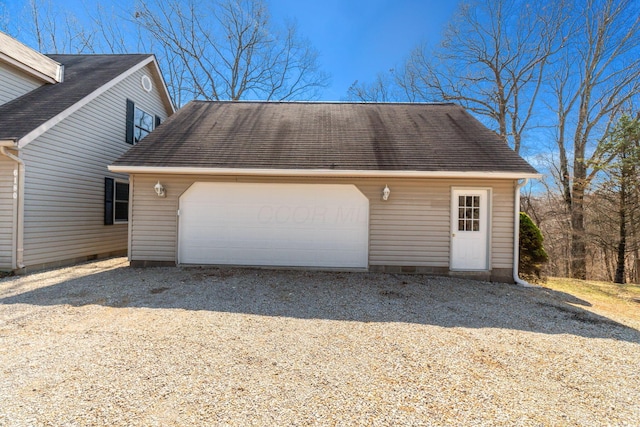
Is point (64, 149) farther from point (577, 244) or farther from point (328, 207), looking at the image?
point (577, 244)

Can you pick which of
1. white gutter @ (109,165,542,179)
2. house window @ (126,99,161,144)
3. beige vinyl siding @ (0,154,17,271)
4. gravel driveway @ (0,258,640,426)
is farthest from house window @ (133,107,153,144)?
gravel driveway @ (0,258,640,426)

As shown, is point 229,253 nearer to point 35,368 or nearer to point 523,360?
point 35,368

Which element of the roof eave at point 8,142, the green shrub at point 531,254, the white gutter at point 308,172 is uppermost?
the roof eave at point 8,142

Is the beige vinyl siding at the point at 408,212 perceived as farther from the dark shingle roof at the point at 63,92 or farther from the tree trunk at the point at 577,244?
the tree trunk at the point at 577,244

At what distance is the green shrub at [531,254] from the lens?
7.41 m

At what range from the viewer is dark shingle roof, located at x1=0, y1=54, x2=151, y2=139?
647 centimetres

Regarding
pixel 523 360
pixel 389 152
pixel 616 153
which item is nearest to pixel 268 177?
pixel 389 152

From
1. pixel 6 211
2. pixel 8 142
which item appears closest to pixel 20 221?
pixel 6 211

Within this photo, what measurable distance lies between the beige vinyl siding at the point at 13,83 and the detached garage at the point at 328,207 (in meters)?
3.68

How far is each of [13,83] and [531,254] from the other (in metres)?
13.7

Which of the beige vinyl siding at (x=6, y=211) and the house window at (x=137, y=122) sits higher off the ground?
the house window at (x=137, y=122)

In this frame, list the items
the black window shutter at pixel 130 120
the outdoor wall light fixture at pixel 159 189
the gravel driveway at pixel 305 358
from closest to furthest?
the gravel driveway at pixel 305 358 → the outdoor wall light fixture at pixel 159 189 → the black window shutter at pixel 130 120

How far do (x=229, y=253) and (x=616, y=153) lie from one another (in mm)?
11084

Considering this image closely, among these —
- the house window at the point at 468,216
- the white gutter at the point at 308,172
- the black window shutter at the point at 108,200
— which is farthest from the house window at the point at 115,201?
the house window at the point at 468,216
